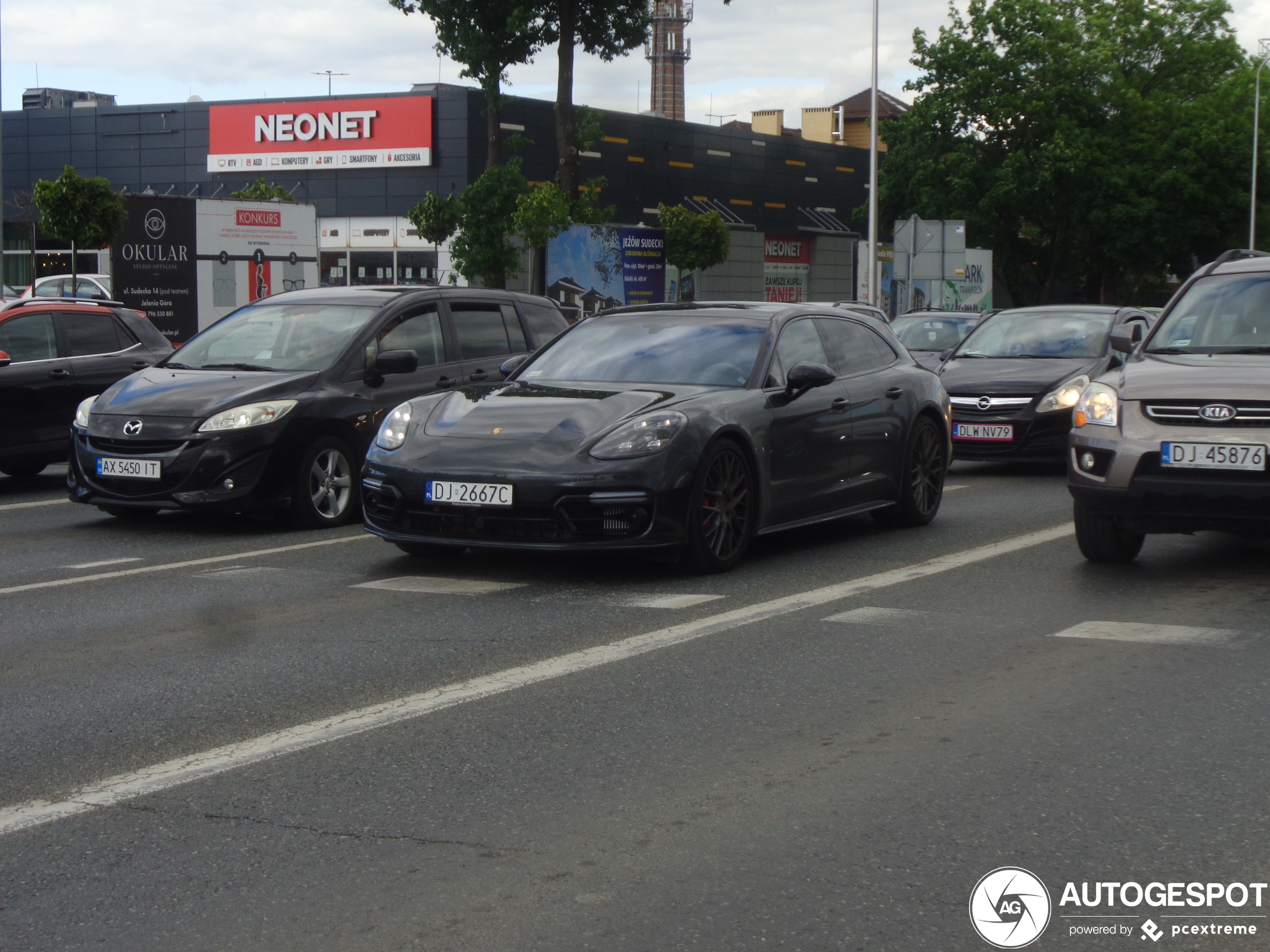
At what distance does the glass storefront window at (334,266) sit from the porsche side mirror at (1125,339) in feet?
176

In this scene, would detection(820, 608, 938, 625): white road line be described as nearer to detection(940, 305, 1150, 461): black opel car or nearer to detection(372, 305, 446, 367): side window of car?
detection(372, 305, 446, 367): side window of car

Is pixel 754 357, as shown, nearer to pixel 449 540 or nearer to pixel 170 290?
pixel 449 540

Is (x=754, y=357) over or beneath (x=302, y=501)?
over

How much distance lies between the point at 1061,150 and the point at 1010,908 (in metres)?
53.2

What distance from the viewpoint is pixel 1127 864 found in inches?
156

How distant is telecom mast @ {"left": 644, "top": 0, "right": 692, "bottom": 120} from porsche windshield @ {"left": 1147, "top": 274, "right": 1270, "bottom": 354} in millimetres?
110850

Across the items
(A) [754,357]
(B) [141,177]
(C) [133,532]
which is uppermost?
(B) [141,177]

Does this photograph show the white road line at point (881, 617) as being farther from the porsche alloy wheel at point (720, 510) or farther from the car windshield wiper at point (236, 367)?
the car windshield wiper at point (236, 367)

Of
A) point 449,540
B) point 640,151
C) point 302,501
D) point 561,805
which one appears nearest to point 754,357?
point 449,540

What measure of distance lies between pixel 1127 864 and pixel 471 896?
158cm

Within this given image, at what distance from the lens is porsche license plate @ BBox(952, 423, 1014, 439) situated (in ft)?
47.8

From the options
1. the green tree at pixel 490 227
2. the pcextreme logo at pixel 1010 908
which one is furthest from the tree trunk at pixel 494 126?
the pcextreme logo at pixel 1010 908

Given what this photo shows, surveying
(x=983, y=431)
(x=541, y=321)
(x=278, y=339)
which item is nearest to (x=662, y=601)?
(x=278, y=339)

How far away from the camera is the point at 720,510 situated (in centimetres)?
861
